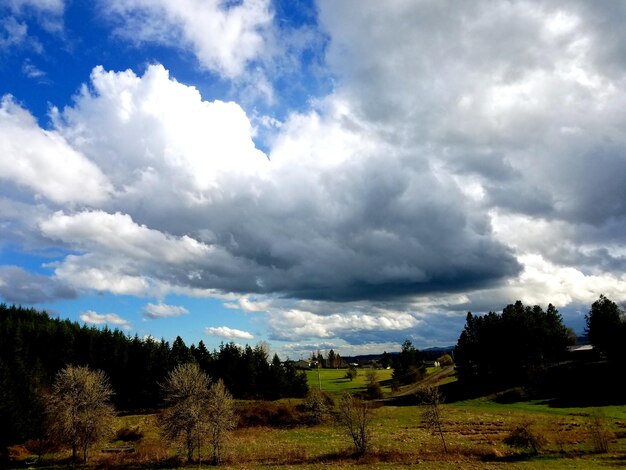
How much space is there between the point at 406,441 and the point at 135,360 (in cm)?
8276

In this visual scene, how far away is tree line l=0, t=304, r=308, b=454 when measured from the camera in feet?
373

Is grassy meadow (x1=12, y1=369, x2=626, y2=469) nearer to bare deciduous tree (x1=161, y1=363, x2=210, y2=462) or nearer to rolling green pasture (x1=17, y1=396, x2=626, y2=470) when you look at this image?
rolling green pasture (x1=17, y1=396, x2=626, y2=470)

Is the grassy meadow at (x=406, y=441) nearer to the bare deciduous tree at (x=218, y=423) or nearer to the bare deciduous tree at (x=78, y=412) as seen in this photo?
the bare deciduous tree at (x=218, y=423)

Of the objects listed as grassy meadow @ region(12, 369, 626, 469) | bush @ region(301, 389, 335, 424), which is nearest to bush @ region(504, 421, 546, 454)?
grassy meadow @ region(12, 369, 626, 469)

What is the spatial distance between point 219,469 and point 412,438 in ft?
90.9

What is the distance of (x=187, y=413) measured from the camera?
56688 mm

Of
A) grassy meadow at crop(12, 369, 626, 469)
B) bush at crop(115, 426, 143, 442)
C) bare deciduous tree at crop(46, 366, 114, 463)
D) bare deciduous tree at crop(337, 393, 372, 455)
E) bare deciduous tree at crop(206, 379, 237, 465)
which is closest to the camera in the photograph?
grassy meadow at crop(12, 369, 626, 469)

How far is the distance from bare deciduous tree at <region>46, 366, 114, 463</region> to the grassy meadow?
3214mm

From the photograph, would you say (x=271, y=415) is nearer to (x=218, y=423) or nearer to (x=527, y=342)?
(x=218, y=423)

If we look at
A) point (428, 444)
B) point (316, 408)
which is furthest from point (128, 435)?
point (428, 444)

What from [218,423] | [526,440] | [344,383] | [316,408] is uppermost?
[218,423]

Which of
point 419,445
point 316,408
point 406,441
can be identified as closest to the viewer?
point 419,445

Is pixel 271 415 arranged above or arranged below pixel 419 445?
above

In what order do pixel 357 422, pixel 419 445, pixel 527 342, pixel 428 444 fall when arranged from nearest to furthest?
pixel 357 422 → pixel 419 445 → pixel 428 444 → pixel 527 342
